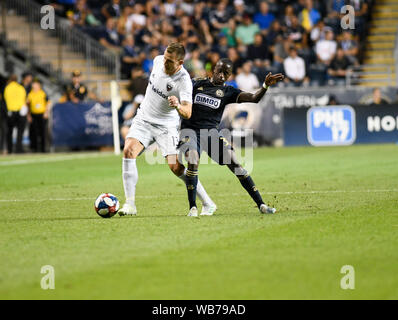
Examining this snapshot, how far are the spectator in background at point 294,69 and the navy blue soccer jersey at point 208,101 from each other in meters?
16.7

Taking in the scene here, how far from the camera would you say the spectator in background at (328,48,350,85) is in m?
27.7

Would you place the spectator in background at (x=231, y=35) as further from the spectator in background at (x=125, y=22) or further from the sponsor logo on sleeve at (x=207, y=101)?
the sponsor logo on sleeve at (x=207, y=101)

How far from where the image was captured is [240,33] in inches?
1157

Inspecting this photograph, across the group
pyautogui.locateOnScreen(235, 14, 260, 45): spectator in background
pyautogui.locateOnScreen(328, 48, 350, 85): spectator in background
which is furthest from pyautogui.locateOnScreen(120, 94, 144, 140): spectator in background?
pyautogui.locateOnScreen(328, 48, 350, 85): spectator in background

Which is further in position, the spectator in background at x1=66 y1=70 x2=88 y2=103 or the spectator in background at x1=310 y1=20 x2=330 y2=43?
the spectator in background at x1=310 y1=20 x2=330 y2=43

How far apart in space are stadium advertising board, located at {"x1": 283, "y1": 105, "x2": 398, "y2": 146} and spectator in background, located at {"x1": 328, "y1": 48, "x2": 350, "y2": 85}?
2.63 m

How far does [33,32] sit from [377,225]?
23548 millimetres

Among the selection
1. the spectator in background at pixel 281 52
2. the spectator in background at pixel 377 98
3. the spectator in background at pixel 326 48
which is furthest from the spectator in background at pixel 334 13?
the spectator in background at pixel 377 98

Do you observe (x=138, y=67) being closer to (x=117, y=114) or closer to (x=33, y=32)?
(x=117, y=114)

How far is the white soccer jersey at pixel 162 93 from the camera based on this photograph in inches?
417

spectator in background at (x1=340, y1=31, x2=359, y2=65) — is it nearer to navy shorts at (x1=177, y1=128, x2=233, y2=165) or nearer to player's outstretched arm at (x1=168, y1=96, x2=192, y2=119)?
navy shorts at (x1=177, y1=128, x2=233, y2=165)

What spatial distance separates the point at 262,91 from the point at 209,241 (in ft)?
8.56

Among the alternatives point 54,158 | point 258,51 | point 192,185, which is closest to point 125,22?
point 258,51
